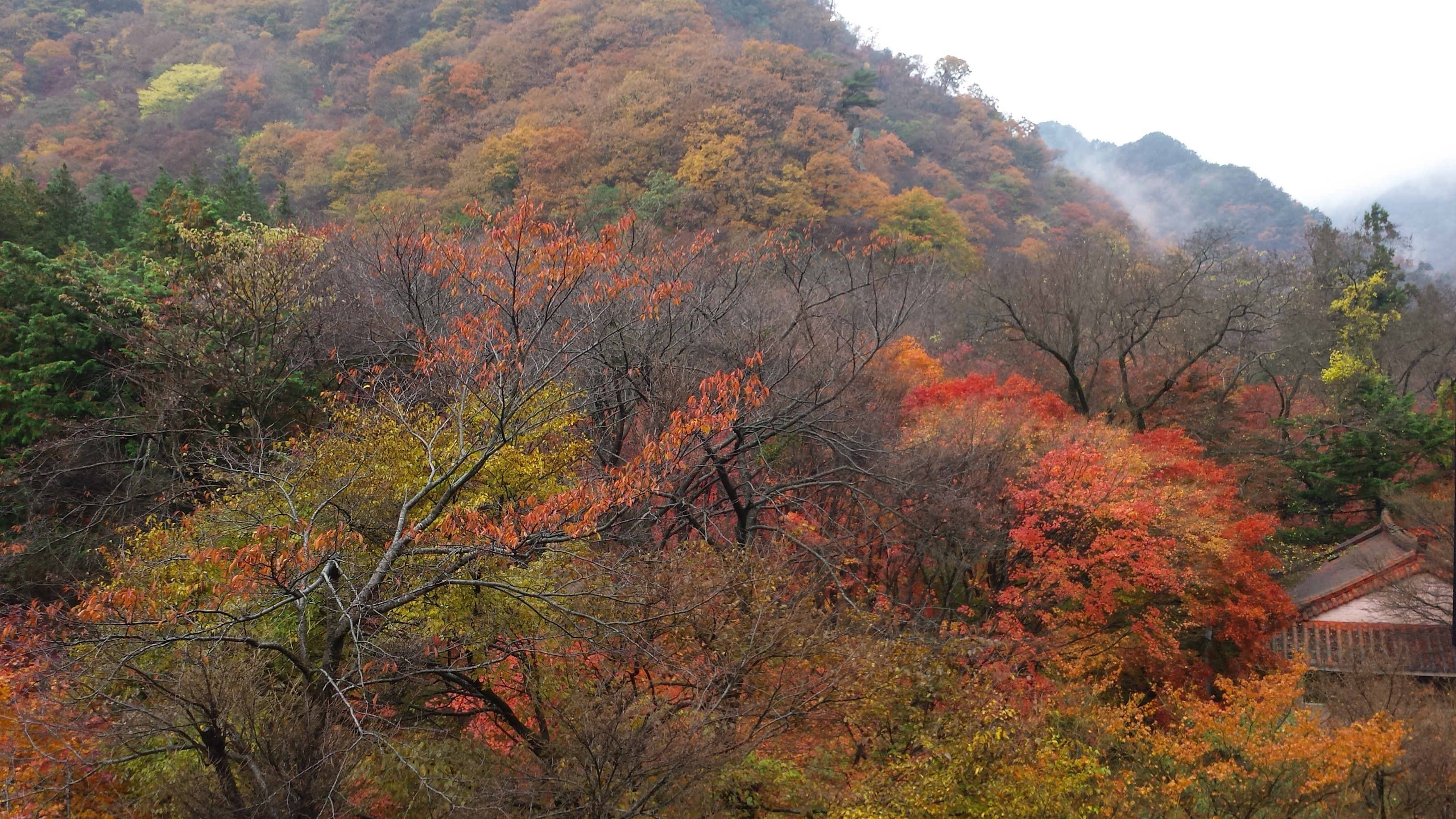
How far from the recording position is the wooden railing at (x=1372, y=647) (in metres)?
16.4

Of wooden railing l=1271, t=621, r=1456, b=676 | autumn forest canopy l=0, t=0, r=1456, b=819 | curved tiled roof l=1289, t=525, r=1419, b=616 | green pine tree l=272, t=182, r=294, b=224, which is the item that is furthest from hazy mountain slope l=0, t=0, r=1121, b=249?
wooden railing l=1271, t=621, r=1456, b=676

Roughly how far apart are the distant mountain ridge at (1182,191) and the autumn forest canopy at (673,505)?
187ft

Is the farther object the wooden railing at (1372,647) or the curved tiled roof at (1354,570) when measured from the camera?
the curved tiled roof at (1354,570)

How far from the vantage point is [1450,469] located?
13711 millimetres

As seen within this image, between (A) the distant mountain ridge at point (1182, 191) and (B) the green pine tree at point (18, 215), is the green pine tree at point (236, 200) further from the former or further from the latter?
(A) the distant mountain ridge at point (1182, 191)

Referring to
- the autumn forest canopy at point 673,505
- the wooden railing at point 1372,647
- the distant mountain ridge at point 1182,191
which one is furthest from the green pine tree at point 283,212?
the distant mountain ridge at point 1182,191

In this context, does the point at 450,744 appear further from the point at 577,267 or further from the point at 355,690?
the point at 577,267

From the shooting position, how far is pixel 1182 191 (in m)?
101

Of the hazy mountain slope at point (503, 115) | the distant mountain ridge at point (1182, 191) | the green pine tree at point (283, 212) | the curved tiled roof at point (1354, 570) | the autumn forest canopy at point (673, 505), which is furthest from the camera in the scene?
the distant mountain ridge at point (1182, 191)

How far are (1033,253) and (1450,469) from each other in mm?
33021

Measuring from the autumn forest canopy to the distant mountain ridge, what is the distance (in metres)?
57.1

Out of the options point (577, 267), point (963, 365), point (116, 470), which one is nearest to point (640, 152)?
point (963, 365)

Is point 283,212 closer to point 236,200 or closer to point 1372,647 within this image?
point 236,200

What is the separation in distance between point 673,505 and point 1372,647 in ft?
52.4
